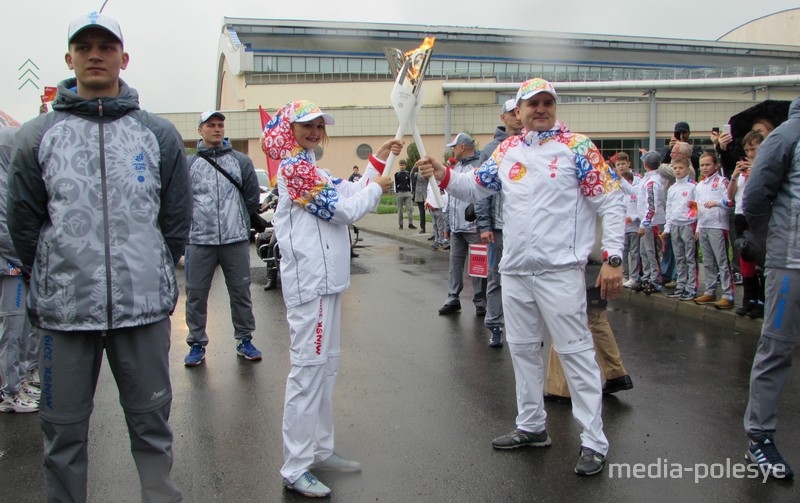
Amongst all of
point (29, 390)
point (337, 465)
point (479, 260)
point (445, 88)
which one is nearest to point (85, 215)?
point (337, 465)

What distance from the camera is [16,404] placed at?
16.1 feet

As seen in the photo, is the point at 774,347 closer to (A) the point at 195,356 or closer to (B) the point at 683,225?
(A) the point at 195,356

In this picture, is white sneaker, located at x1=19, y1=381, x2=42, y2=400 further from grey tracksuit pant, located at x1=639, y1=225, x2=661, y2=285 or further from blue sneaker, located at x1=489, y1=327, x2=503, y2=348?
grey tracksuit pant, located at x1=639, y1=225, x2=661, y2=285

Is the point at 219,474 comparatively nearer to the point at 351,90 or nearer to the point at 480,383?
the point at 480,383

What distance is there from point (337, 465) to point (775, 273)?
280 cm

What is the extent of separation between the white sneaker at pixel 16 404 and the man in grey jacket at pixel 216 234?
57.7 inches

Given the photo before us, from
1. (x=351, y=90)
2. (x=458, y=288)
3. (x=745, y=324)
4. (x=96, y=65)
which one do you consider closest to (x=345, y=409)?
(x=96, y=65)

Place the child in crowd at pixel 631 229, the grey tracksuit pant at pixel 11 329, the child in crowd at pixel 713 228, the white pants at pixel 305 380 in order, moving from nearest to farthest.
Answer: the white pants at pixel 305 380 → the grey tracksuit pant at pixel 11 329 → the child in crowd at pixel 713 228 → the child in crowd at pixel 631 229

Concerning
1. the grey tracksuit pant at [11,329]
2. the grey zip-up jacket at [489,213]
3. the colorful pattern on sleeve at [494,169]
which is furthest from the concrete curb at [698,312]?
the grey tracksuit pant at [11,329]

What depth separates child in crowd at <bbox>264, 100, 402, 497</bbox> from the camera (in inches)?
142

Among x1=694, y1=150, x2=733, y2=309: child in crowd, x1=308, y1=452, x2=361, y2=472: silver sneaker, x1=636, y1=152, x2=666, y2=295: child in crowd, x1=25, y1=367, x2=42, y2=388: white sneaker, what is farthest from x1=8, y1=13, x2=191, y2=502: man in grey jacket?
x1=636, y1=152, x2=666, y2=295: child in crowd

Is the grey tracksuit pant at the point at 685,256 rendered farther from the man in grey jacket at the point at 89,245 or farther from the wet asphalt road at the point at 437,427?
the man in grey jacket at the point at 89,245

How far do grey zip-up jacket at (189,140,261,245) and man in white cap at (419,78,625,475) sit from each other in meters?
3.13

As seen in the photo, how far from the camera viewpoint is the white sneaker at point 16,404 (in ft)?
16.0
